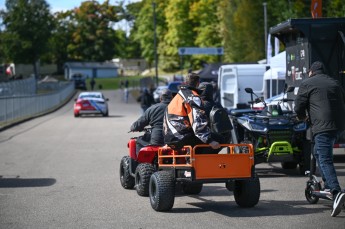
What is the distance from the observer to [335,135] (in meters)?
10.2

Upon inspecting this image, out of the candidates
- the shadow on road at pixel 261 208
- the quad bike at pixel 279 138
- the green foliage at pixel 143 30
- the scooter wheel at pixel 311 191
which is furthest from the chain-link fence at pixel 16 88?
the scooter wheel at pixel 311 191

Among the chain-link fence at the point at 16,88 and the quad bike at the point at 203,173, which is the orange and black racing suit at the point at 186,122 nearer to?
the quad bike at the point at 203,173

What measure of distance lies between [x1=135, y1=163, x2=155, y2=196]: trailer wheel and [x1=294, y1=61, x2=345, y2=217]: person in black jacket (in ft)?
8.69

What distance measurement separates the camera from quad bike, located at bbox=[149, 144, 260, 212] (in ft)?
34.5

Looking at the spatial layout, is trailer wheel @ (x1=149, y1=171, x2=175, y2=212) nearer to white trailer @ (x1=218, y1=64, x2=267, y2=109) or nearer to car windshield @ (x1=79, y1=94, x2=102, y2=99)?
→ white trailer @ (x1=218, y1=64, x2=267, y2=109)

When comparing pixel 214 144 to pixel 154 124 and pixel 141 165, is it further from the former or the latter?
pixel 154 124

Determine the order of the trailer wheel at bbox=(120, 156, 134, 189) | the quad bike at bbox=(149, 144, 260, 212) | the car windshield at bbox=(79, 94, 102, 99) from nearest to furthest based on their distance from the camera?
the quad bike at bbox=(149, 144, 260, 212) → the trailer wheel at bbox=(120, 156, 134, 189) → the car windshield at bbox=(79, 94, 102, 99)

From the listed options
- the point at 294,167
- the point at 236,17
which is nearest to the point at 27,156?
the point at 294,167

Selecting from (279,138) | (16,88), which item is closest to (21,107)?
(16,88)

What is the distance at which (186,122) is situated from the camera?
34.9 ft

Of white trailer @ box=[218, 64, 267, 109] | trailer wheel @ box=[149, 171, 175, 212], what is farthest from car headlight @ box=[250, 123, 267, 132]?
white trailer @ box=[218, 64, 267, 109]

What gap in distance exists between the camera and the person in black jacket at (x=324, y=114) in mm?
10078

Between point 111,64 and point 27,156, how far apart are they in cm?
14126

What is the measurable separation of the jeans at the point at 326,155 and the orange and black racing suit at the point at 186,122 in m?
1.34
